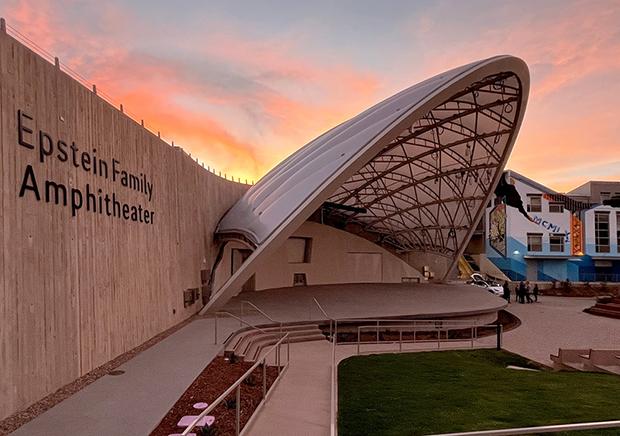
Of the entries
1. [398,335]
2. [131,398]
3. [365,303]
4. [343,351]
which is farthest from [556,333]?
[131,398]

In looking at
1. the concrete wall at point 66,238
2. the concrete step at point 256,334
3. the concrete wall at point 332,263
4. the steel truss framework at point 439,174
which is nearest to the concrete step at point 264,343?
the concrete step at point 256,334

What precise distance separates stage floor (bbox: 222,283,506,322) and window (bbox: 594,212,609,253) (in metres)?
37.0

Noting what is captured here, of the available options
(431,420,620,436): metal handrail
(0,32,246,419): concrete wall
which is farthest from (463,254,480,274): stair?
(431,420,620,436): metal handrail

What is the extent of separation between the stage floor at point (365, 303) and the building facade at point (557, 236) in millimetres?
31174

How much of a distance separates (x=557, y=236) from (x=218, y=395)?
192 feet

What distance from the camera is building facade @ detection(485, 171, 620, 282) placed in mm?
55562

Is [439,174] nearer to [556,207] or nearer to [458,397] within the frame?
[458,397]

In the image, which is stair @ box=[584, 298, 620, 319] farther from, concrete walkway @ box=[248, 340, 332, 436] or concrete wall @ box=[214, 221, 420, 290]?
concrete walkway @ box=[248, 340, 332, 436]

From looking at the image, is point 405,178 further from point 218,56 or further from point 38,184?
point 38,184

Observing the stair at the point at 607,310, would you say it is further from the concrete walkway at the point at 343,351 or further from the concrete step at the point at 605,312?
the concrete walkway at the point at 343,351

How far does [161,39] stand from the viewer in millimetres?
14102

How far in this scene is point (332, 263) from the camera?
35.5 metres

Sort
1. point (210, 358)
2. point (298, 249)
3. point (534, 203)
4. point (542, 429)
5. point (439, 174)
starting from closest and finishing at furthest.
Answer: point (542, 429) → point (210, 358) → point (439, 174) → point (298, 249) → point (534, 203)

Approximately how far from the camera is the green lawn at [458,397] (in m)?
7.30
